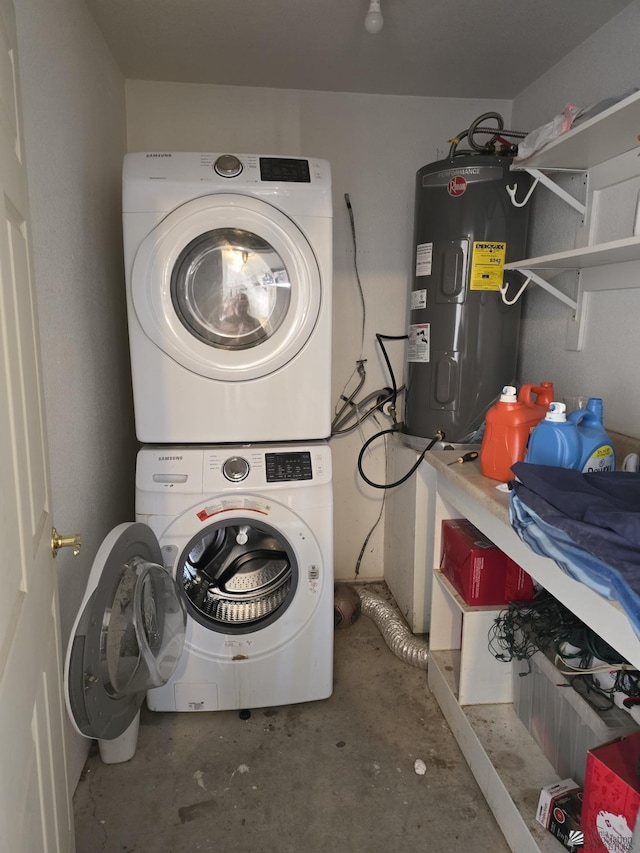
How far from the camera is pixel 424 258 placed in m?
2.04

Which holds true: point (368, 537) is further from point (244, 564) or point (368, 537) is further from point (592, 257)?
point (592, 257)

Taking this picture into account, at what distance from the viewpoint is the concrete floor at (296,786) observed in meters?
1.42

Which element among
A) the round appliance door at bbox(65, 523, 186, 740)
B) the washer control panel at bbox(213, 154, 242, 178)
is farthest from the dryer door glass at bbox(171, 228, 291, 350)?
the round appliance door at bbox(65, 523, 186, 740)

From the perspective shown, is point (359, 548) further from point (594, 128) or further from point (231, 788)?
point (594, 128)

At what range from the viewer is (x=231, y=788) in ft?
5.14

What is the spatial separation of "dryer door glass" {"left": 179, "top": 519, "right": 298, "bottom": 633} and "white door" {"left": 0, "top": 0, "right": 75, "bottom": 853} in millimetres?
718

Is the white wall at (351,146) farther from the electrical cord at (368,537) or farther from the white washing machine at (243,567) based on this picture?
the white washing machine at (243,567)

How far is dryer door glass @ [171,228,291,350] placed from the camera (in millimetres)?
1682

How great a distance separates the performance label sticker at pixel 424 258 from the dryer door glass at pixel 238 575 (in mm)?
1101

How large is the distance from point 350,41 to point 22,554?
6.28 feet

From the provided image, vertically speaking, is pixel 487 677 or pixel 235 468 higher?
pixel 235 468

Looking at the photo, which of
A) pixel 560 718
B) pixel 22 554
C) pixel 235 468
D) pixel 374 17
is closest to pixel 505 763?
pixel 560 718

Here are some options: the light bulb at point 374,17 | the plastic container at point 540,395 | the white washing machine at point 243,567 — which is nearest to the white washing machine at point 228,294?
the white washing machine at point 243,567

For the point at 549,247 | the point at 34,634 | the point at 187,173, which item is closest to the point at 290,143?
the point at 187,173
